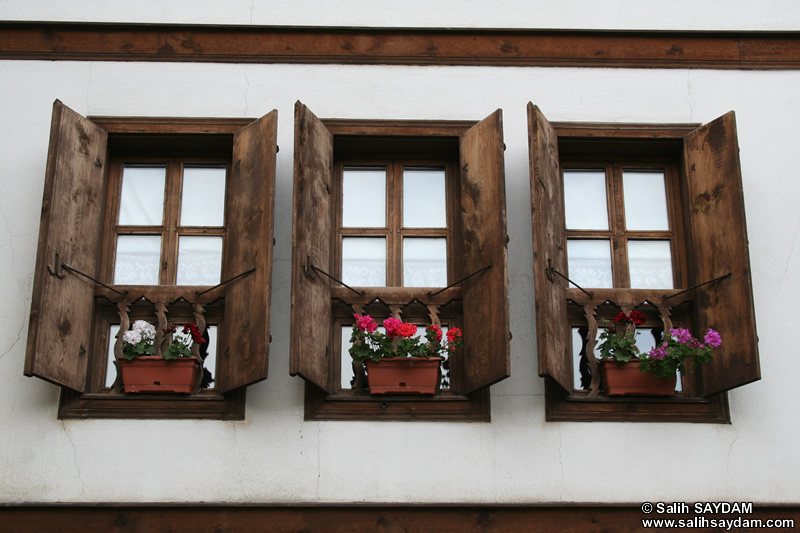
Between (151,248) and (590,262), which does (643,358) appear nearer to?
(590,262)

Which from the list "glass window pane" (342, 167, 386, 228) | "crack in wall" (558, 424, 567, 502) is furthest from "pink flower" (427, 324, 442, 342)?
"glass window pane" (342, 167, 386, 228)

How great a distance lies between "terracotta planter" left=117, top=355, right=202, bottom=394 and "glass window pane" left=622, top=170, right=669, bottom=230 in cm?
279

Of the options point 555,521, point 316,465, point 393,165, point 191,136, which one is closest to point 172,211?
point 191,136

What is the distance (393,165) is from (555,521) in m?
2.41

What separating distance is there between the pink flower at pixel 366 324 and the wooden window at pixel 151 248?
1.67ft

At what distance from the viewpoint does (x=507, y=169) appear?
6.74m

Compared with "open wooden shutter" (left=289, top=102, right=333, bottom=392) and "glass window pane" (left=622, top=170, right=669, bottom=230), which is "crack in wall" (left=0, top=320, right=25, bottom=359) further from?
"glass window pane" (left=622, top=170, right=669, bottom=230)

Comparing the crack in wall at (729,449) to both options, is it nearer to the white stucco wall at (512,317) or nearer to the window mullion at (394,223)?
the white stucco wall at (512,317)

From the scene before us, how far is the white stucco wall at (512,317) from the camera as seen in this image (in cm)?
595

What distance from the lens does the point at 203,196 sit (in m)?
6.80

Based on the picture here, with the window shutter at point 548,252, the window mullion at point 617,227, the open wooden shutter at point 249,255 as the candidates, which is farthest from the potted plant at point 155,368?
the window mullion at point 617,227

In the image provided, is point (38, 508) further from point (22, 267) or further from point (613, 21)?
point (613, 21)

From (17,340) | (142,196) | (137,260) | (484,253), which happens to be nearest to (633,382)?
(484,253)

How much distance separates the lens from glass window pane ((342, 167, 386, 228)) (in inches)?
266
